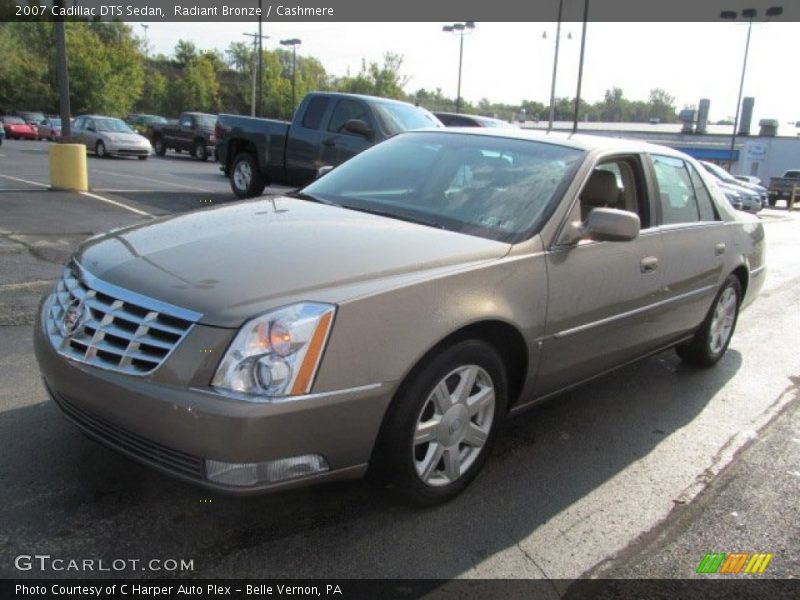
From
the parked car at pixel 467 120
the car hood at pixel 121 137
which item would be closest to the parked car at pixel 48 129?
the car hood at pixel 121 137

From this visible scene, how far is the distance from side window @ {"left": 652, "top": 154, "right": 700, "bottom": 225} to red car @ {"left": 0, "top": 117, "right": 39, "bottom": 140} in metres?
43.7

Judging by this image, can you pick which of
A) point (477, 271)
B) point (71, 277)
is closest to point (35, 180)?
point (71, 277)

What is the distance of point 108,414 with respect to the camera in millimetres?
2537

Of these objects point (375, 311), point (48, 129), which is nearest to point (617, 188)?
point (375, 311)

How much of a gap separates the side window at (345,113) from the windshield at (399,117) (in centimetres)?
21

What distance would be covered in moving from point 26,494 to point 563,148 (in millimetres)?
3133

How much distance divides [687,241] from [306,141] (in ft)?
25.6

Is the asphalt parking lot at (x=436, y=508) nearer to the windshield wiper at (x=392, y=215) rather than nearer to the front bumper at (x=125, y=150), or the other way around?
the windshield wiper at (x=392, y=215)

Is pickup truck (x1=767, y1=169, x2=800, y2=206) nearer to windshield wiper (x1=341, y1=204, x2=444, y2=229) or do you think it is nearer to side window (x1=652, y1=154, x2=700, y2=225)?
side window (x1=652, y1=154, x2=700, y2=225)

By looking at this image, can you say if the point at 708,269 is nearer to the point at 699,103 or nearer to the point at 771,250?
the point at 771,250

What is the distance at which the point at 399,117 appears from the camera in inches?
423

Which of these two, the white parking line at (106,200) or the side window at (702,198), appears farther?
the white parking line at (106,200)

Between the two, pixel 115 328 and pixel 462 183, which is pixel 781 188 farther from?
pixel 115 328

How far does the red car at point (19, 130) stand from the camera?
4028 centimetres
